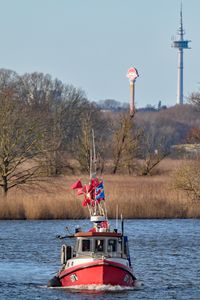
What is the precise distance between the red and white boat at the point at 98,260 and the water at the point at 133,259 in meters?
0.35

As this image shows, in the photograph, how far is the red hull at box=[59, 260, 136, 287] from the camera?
128ft

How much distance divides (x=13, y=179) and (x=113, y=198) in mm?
8493

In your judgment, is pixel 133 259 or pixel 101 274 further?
pixel 133 259

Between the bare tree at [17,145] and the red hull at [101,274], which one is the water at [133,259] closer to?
the red hull at [101,274]

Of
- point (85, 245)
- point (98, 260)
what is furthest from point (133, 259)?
point (98, 260)

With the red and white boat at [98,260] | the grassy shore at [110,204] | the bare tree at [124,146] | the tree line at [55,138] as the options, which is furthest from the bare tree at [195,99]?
the red and white boat at [98,260]

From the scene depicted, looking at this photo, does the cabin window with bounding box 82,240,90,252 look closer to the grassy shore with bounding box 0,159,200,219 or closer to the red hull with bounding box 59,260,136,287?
the red hull with bounding box 59,260,136,287

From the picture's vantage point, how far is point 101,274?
39.1 m

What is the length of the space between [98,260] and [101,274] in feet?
1.52

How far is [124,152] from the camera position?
312 ft

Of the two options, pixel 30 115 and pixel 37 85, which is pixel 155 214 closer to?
pixel 30 115

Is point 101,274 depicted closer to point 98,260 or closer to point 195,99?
point 98,260

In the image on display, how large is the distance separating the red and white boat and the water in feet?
1.15

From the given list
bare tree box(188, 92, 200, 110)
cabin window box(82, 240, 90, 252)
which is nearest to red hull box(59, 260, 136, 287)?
cabin window box(82, 240, 90, 252)
